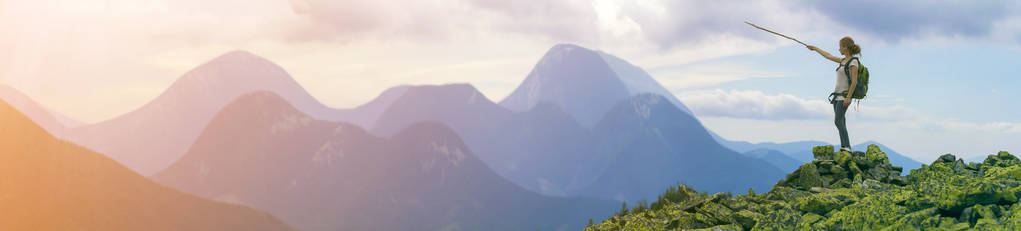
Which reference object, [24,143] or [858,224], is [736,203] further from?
[24,143]

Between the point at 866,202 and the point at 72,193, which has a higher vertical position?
the point at 866,202

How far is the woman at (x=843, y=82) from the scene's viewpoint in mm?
Result: 14672

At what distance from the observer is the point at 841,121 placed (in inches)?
605

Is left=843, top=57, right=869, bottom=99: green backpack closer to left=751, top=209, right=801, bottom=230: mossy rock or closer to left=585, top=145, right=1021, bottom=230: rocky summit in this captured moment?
left=585, top=145, right=1021, bottom=230: rocky summit

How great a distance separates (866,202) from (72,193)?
471ft

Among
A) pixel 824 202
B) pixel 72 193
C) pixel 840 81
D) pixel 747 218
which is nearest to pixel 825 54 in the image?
pixel 840 81

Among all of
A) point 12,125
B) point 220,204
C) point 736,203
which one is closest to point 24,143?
point 12,125

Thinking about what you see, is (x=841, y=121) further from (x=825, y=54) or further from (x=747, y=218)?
(x=747, y=218)

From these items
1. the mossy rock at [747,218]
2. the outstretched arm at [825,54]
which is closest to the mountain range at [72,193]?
the mossy rock at [747,218]

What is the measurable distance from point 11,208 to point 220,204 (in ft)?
147

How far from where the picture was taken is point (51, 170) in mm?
117938

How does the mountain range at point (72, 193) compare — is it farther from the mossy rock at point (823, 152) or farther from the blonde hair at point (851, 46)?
the blonde hair at point (851, 46)

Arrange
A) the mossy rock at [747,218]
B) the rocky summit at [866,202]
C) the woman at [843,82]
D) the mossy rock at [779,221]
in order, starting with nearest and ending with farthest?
the rocky summit at [866,202] → the mossy rock at [779,221] → the mossy rock at [747,218] → the woman at [843,82]

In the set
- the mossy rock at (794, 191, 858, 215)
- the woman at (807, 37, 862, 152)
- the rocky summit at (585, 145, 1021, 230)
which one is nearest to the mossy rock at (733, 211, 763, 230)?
the rocky summit at (585, 145, 1021, 230)
